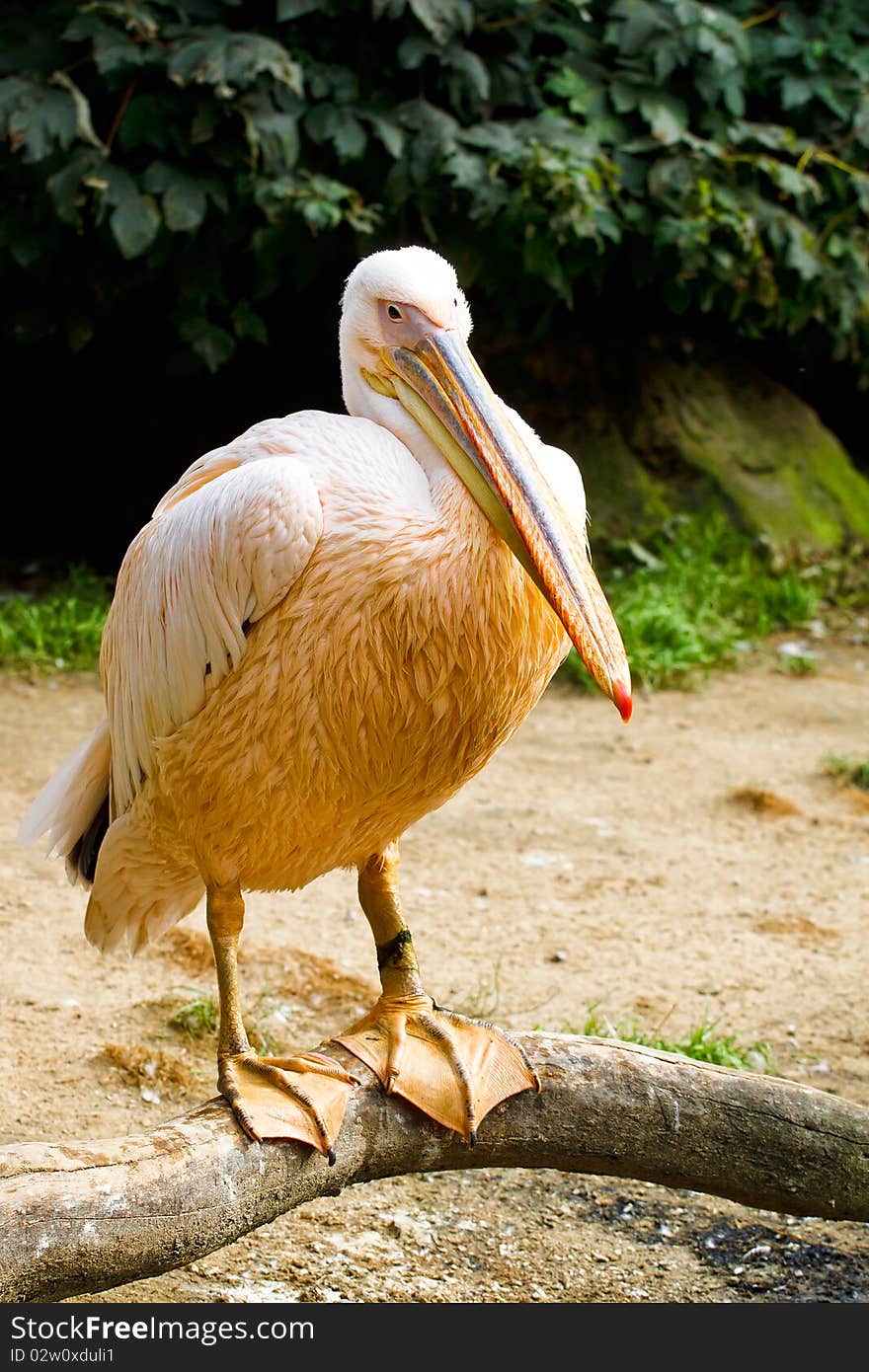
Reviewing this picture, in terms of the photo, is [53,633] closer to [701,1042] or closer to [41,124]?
[41,124]

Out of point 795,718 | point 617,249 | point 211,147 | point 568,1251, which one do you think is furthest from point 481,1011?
point 617,249

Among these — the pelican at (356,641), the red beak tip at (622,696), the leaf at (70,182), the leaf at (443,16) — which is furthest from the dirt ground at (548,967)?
the leaf at (443,16)

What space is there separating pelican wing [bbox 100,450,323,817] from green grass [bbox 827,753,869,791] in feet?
11.1

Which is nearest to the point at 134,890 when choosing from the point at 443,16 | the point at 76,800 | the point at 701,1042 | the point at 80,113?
the point at 76,800

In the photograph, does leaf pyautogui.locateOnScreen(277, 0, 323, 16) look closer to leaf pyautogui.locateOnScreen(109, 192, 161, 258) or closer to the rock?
leaf pyautogui.locateOnScreen(109, 192, 161, 258)

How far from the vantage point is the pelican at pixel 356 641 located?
239 cm

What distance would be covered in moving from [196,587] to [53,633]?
4182 millimetres

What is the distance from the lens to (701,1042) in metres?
3.40

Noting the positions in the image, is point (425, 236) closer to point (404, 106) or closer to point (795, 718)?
point (404, 106)

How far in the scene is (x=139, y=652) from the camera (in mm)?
2727

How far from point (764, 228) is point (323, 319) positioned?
221 cm

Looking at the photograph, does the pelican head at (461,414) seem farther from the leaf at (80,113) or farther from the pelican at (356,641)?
the leaf at (80,113)

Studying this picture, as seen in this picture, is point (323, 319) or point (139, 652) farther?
point (323, 319)

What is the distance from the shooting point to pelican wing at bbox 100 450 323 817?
241 cm
